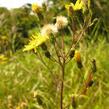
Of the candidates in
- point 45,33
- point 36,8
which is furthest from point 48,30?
point 36,8

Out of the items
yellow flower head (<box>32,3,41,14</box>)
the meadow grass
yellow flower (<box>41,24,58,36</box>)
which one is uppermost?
yellow flower head (<box>32,3,41,14</box>)

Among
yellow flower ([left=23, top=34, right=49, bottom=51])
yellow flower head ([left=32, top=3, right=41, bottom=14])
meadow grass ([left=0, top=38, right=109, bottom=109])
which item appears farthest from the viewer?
meadow grass ([left=0, top=38, right=109, bottom=109])

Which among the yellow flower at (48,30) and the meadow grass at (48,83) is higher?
the yellow flower at (48,30)

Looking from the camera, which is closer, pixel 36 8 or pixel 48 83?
pixel 36 8

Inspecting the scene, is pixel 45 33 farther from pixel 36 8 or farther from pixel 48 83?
pixel 48 83

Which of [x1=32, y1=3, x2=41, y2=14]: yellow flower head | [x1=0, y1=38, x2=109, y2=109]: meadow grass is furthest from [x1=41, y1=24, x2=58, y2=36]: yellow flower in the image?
[x1=0, y1=38, x2=109, y2=109]: meadow grass

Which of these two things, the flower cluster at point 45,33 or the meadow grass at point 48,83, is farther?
the meadow grass at point 48,83

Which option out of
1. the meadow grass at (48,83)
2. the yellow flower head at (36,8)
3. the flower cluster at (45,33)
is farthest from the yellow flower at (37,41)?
the meadow grass at (48,83)

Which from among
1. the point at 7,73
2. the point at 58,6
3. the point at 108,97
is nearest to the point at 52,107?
the point at 108,97

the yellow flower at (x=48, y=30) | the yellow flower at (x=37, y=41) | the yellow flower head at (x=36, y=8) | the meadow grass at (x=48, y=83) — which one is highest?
the yellow flower head at (x=36, y=8)

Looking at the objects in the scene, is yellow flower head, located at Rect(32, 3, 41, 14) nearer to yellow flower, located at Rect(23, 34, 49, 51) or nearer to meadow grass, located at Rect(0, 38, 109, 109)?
yellow flower, located at Rect(23, 34, 49, 51)

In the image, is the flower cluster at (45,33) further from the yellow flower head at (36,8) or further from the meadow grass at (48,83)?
the meadow grass at (48,83)

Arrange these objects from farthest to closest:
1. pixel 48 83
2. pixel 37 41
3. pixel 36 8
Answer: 1. pixel 48 83
2. pixel 36 8
3. pixel 37 41

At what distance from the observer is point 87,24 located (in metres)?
2.26
